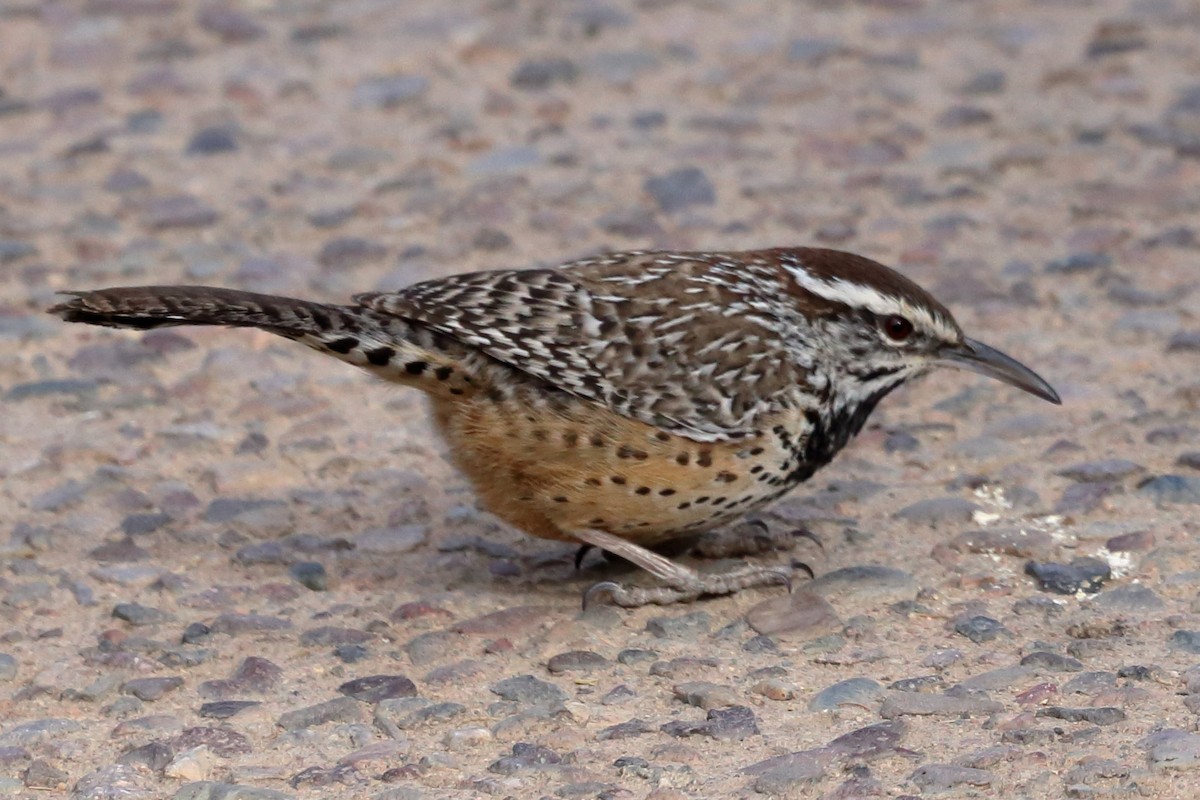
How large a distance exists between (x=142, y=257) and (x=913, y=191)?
129 inches

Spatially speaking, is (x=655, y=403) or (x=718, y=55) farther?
(x=718, y=55)

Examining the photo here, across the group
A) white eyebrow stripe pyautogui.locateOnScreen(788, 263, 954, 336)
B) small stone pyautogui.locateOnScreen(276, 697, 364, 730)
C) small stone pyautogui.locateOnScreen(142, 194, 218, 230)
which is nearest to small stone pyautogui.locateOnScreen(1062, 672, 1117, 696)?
white eyebrow stripe pyautogui.locateOnScreen(788, 263, 954, 336)

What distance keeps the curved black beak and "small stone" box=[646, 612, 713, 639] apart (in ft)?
3.48

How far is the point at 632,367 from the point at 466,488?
1229 mm

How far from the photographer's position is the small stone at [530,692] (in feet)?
15.8

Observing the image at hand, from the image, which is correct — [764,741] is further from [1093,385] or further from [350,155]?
[350,155]

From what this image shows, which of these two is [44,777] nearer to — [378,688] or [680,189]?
[378,688]

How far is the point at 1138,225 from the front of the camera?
7.87m

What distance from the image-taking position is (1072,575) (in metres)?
5.39

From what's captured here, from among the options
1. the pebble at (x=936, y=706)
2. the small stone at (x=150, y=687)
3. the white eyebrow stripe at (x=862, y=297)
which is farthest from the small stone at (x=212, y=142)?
the pebble at (x=936, y=706)

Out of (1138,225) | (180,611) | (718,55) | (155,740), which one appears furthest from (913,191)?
(155,740)

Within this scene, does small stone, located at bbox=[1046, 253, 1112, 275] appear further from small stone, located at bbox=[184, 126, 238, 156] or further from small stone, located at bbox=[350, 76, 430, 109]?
small stone, located at bbox=[184, 126, 238, 156]

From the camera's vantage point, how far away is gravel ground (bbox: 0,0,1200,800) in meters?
4.65

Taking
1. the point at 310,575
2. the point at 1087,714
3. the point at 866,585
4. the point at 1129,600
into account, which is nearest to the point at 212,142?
the point at 310,575
